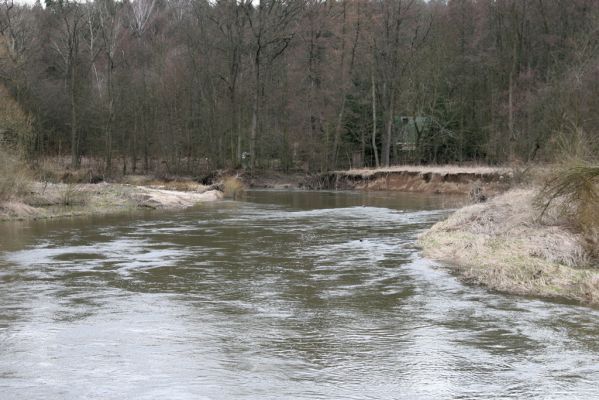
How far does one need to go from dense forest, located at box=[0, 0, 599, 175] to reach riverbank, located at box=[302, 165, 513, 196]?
2563 millimetres

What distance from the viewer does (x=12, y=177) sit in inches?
1007

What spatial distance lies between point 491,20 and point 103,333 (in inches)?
A: 1933

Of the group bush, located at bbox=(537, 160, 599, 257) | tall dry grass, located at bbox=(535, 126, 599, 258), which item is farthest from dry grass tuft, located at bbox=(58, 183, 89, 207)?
bush, located at bbox=(537, 160, 599, 257)

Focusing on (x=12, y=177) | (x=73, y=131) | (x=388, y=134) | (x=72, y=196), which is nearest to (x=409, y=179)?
(x=388, y=134)

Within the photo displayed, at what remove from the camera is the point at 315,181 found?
52875mm

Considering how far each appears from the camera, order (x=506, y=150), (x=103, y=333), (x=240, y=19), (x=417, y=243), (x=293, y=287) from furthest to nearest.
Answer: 1. (x=240, y=19)
2. (x=506, y=150)
3. (x=417, y=243)
4. (x=293, y=287)
5. (x=103, y=333)

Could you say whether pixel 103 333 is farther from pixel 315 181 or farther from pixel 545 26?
pixel 545 26

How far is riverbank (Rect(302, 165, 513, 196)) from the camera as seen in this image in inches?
1747

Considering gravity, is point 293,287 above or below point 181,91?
below

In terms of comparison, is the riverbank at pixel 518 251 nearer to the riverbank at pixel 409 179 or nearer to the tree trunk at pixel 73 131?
the riverbank at pixel 409 179

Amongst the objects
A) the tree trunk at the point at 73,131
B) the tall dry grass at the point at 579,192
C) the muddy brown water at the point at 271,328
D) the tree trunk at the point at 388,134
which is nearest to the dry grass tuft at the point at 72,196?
the muddy brown water at the point at 271,328

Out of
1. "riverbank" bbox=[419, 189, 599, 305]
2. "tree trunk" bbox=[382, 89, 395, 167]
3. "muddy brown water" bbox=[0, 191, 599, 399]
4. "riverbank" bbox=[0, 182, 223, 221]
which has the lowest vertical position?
"muddy brown water" bbox=[0, 191, 599, 399]

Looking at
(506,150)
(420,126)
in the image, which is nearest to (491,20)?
(420,126)

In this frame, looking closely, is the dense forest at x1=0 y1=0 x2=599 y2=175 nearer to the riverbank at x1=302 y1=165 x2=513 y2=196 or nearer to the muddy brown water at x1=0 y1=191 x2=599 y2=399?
the riverbank at x1=302 y1=165 x2=513 y2=196
